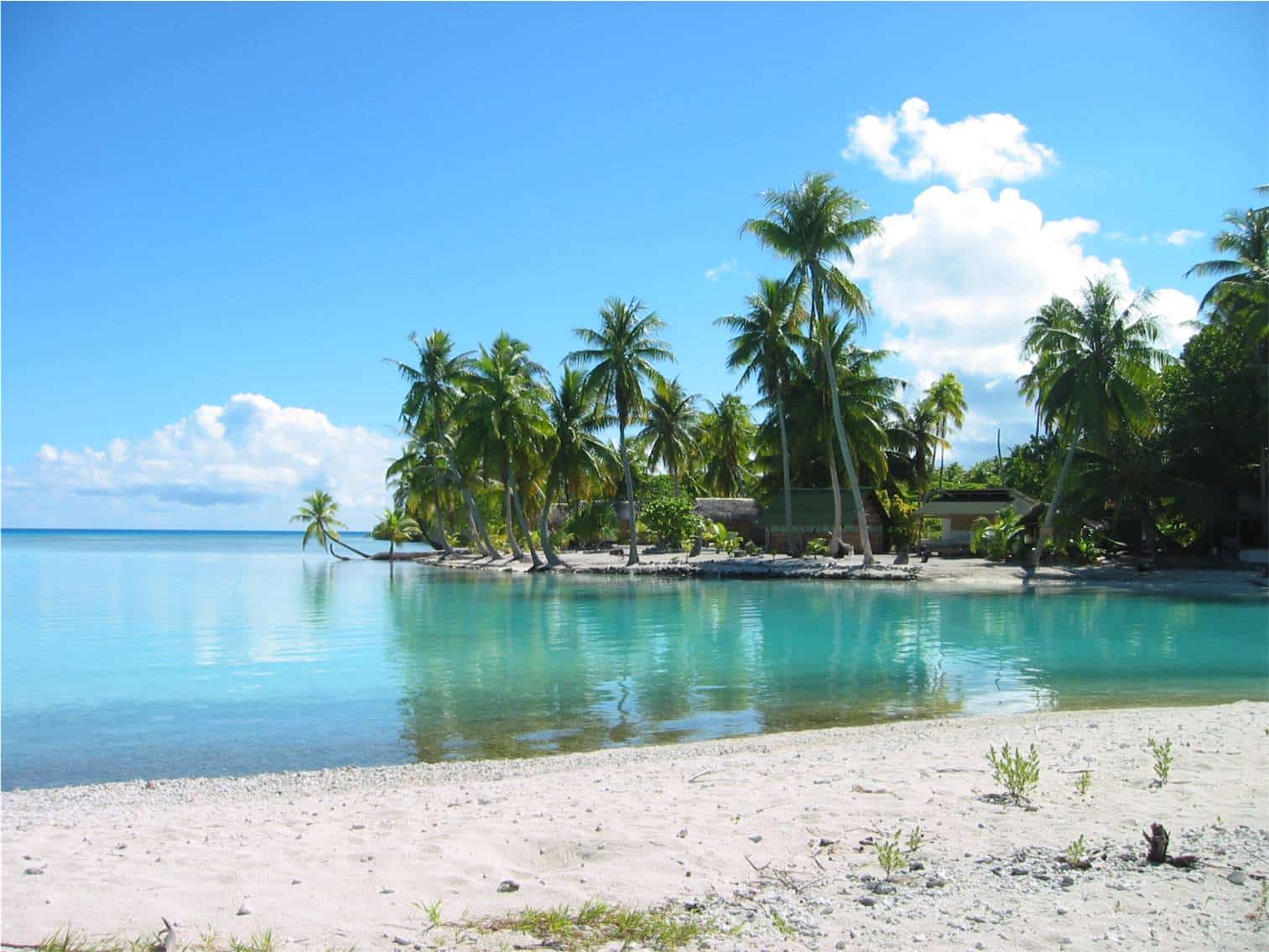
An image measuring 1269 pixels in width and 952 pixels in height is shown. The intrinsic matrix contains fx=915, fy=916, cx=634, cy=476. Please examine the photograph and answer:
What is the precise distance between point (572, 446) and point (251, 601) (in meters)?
16.6

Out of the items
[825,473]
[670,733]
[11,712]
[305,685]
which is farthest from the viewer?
[825,473]

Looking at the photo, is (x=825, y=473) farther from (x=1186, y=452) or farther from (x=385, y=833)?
(x=385, y=833)

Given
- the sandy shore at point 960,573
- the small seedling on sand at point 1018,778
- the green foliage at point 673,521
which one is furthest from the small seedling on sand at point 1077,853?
the green foliage at point 673,521

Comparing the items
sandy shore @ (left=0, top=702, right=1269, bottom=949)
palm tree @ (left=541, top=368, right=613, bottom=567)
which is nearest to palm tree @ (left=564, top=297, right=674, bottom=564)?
palm tree @ (left=541, top=368, right=613, bottom=567)

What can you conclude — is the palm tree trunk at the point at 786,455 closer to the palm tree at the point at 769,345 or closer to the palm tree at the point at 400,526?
the palm tree at the point at 769,345

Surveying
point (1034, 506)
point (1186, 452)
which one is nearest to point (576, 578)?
point (1034, 506)

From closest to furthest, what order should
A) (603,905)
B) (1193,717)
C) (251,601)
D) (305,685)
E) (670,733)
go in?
(603,905) → (1193,717) → (670,733) → (305,685) → (251,601)

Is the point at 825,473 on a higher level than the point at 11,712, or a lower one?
higher

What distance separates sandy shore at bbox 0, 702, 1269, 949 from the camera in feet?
13.4

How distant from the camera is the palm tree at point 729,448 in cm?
5728

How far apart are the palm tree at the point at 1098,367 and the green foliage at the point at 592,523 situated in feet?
83.1

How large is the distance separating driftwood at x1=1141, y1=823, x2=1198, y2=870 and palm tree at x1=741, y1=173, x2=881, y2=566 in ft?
101

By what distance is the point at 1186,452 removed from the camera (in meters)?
33.8

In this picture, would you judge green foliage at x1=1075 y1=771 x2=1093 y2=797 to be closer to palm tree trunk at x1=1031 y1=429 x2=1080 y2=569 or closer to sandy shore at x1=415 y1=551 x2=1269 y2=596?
sandy shore at x1=415 y1=551 x2=1269 y2=596
